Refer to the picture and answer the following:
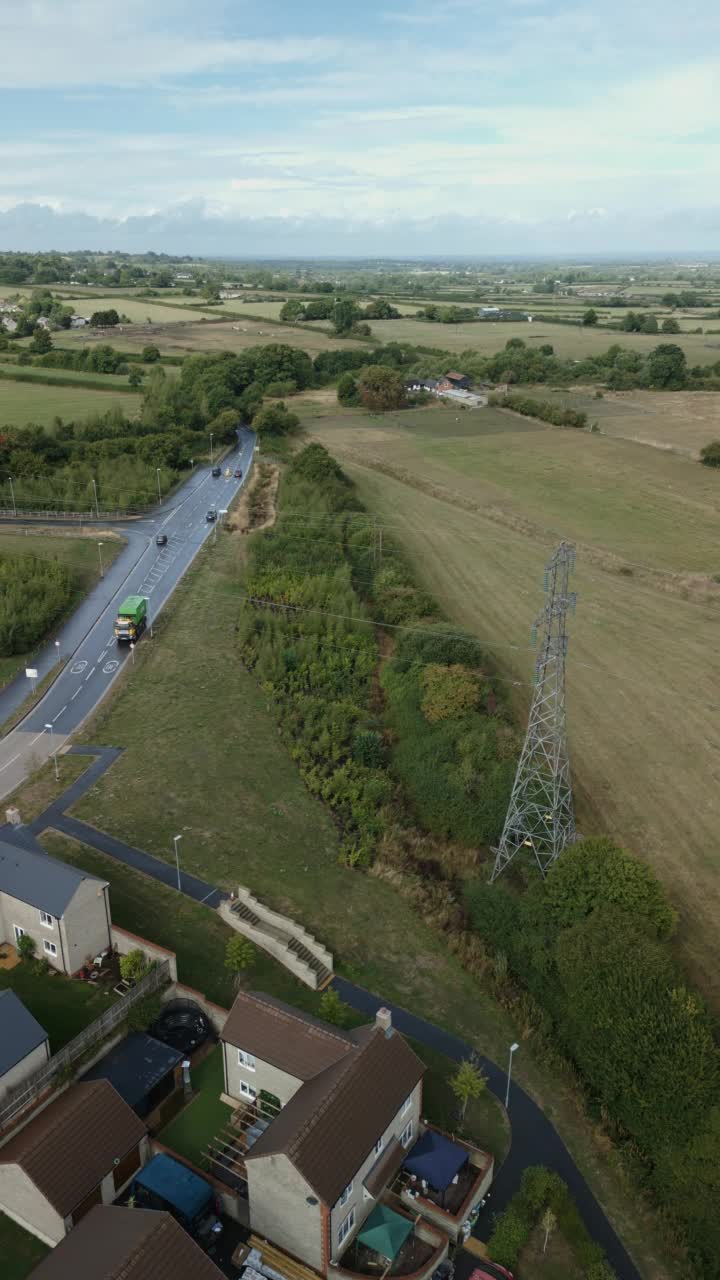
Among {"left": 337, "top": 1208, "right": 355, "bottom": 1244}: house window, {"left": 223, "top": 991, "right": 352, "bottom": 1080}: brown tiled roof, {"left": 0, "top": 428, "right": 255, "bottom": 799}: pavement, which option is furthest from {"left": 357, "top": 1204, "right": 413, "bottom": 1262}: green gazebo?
{"left": 0, "top": 428, "right": 255, "bottom": 799}: pavement

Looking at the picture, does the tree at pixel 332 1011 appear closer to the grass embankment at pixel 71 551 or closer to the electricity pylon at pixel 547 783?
the electricity pylon at pixel 547 783

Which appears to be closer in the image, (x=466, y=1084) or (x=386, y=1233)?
(x=386, y=1233)

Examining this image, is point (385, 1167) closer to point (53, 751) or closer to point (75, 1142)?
point (75, 1142)

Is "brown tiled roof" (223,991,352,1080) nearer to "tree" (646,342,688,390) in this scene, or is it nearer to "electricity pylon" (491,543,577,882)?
"electricity pylon" (491,543,577,882)

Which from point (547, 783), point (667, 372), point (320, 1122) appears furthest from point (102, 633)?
point (667, 372)

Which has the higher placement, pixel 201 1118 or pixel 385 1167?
pixel 385 1167

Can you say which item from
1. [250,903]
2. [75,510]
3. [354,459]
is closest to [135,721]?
[250,903]

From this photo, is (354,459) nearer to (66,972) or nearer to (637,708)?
(637,708)

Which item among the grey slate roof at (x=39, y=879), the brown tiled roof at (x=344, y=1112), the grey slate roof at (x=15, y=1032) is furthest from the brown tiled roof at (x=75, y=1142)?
the grey slate roof at (x=39, y=879)
